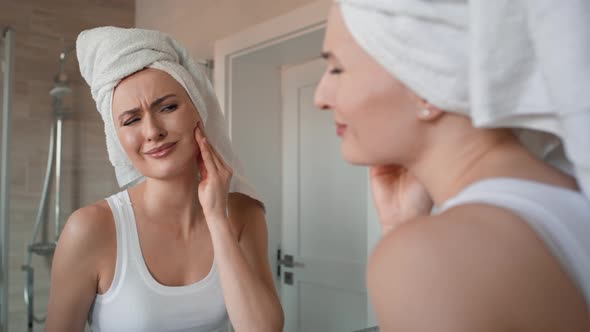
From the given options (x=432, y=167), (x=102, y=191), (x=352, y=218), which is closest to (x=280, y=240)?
(x=352, y=218)

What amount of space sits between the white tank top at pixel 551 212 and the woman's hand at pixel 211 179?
0.59 meters

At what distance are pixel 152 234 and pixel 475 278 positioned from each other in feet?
2.64

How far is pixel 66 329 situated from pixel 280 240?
1.12m

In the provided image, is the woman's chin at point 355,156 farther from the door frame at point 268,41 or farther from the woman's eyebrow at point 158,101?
the door frame at point 268,41

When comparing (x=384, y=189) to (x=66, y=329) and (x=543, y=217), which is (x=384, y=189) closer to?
(x=543, y=217)

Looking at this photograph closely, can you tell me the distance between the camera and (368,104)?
40 centimetres

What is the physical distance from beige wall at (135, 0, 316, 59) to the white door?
280 millimetres

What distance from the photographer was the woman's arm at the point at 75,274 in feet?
3.01

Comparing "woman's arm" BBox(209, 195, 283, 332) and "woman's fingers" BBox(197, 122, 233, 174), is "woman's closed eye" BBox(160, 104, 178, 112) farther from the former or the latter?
"woman's arm" BBox(209, 195, 283, 332)

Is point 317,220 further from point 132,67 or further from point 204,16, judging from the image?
point 132,67

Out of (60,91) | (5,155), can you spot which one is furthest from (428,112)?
(60,91)

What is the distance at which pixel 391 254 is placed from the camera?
1.13ft

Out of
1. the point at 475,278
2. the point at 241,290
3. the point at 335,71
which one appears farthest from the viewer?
the point at 241,290

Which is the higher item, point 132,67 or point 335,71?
point 132,67
